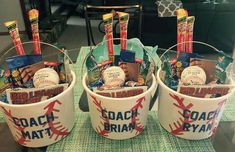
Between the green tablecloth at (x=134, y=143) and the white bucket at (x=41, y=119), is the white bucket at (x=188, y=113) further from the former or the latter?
the white bucket at (x=41, y=119)

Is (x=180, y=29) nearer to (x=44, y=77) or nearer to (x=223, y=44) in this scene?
(x=44, y=77)

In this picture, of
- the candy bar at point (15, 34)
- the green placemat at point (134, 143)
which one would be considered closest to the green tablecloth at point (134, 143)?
the green placemat at point (134, 143)

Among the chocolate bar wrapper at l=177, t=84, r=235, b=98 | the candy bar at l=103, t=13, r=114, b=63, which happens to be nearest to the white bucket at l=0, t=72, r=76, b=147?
the candy bar at l=103, t=13, r=114, b=63

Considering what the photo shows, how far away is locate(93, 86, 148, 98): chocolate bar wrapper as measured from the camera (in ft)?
1.63

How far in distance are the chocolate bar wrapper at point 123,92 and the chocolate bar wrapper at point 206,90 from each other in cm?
8

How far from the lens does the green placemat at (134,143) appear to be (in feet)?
1.77

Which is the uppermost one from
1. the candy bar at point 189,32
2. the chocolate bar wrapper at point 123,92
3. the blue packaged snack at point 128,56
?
the candy bar at point 189,32

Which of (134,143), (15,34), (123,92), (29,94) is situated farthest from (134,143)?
(15,34)

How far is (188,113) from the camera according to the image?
0.50 m

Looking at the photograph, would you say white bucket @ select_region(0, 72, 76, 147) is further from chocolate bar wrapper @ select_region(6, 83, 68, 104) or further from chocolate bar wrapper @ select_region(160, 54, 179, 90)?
chocolate bar wrapper @ select_region(160, 54, 179, 90)

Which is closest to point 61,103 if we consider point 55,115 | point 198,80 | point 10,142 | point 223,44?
point 55,115

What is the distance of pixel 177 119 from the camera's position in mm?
530

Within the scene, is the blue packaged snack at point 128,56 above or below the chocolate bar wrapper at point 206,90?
above

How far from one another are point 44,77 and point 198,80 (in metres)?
0.34
